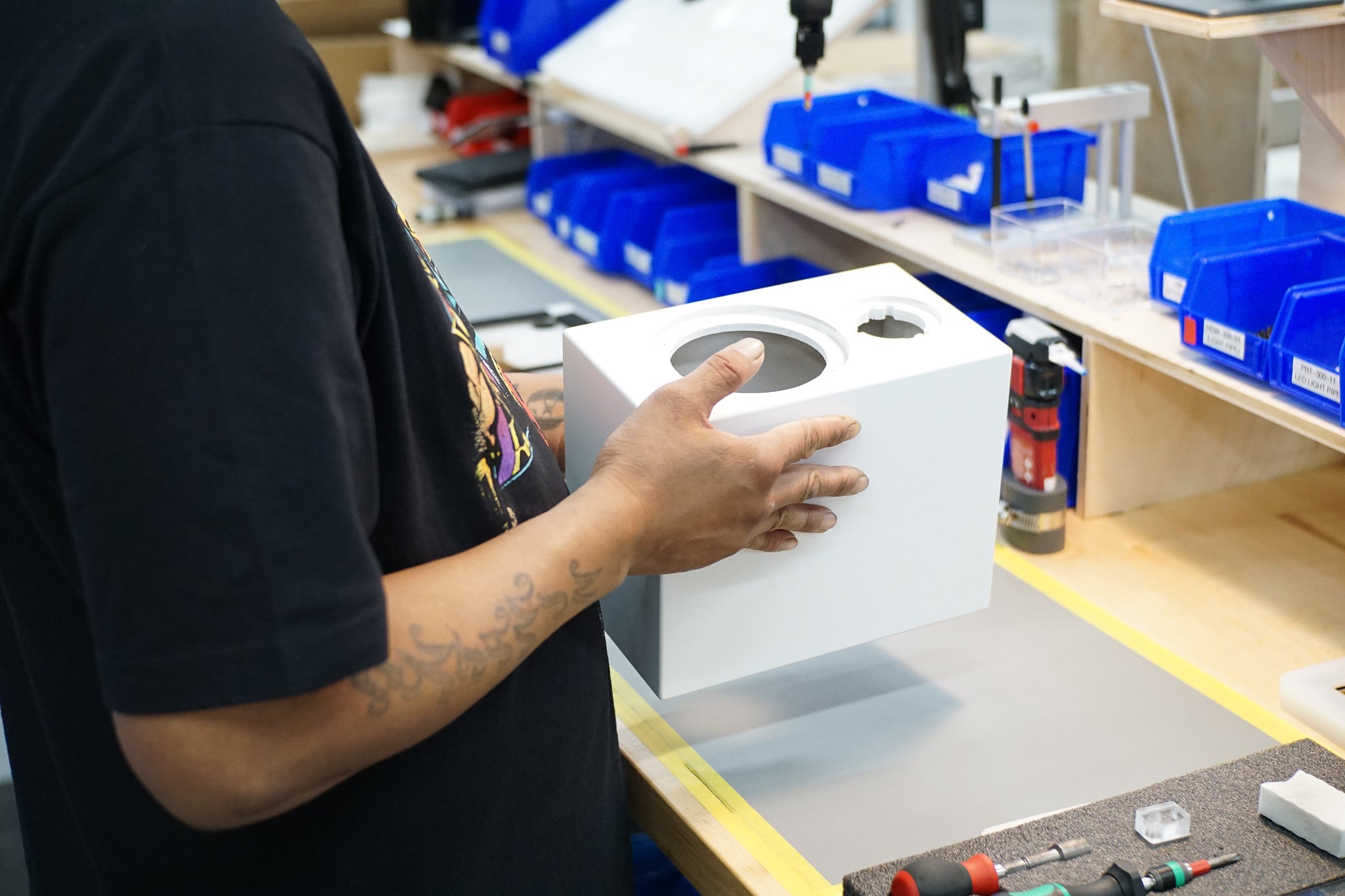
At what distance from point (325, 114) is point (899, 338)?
0.53 m

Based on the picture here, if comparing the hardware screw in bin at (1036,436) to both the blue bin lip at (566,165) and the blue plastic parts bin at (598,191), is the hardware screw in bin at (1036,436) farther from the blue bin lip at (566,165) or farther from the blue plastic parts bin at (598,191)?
the blue bin lip at (566,165)

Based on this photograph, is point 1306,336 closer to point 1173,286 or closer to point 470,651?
point 1173,286

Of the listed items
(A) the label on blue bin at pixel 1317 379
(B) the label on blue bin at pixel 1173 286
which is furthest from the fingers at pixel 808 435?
(B) the label on blue bin at pixel 1173 286

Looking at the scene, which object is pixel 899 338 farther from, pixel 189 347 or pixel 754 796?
pixel 189 347

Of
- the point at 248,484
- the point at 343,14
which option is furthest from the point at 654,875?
the point at 343,14

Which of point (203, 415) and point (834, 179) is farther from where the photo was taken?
point (834, 179)

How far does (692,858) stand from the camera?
0.92 metres

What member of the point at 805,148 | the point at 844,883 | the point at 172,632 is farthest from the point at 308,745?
the point at 805,148

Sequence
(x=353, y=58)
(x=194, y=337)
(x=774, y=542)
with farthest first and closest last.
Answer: (x=353, y=58) < (x=774, y=542) < (x=194, y=337)

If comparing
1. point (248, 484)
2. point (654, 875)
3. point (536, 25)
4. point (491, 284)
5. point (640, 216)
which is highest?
point (536, 25)

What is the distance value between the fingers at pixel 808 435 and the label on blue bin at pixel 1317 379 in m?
0.46

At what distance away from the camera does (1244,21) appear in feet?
3.86

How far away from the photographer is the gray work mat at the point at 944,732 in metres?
0.93

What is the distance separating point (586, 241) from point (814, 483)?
59.7 inches
